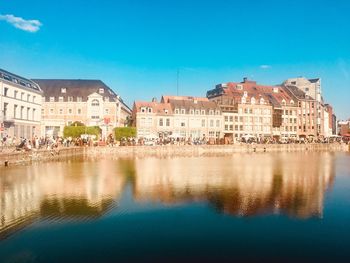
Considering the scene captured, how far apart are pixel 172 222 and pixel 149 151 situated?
57.0m

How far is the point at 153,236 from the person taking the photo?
14.3m

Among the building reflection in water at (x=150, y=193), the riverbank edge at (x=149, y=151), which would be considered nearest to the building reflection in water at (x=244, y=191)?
the building reflection in water at (x=150, y=193)

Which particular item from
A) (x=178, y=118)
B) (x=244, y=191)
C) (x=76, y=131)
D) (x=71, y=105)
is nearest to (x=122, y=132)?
(x=76, y=131)

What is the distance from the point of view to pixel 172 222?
16219mm

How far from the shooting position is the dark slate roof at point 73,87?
92750mm

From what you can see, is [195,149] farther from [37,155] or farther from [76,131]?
[37,155]

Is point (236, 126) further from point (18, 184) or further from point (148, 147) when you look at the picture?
point (18, 184)

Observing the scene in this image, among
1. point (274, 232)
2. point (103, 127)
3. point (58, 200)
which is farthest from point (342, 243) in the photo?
point (103, 127)

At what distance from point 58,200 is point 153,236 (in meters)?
8.47

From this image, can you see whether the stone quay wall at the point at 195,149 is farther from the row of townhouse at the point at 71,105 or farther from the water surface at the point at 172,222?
the water surface at the point at 172,222

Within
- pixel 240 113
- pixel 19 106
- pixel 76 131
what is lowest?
pixel 76 131

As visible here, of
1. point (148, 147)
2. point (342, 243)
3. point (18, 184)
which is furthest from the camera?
point (148, 147)

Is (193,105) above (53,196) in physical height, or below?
above

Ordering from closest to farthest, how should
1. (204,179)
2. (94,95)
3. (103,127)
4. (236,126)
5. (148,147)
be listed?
(204,179)
(148,147)
(103,127)
(94,95)
(236,126)
